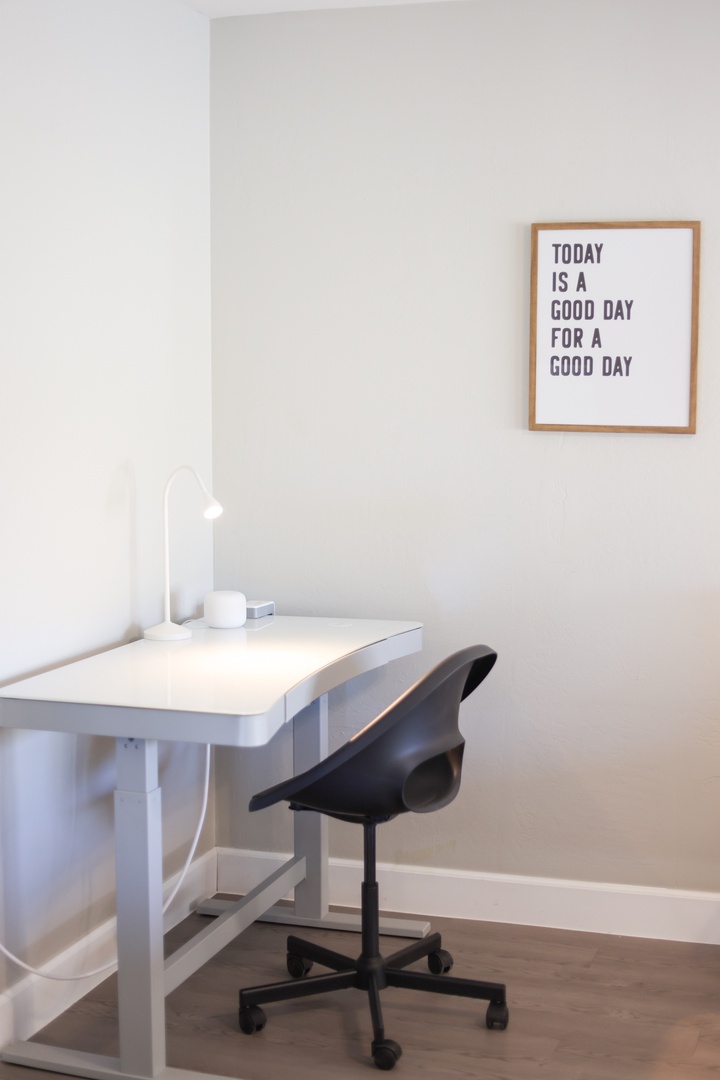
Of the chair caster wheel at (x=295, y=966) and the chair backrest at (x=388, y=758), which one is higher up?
the chair backrest at (x=388, y=758)

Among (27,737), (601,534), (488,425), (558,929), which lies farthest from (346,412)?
(558,929)

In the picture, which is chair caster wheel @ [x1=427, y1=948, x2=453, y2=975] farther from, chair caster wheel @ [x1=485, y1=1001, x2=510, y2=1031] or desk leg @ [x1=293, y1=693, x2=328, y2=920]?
desk leg @ [x1=293, y1=693, x2=328, y2=920]

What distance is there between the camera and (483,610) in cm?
308

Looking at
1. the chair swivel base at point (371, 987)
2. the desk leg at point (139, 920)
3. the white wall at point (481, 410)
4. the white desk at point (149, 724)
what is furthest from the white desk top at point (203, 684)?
the chair swivel base at point (371, 987)

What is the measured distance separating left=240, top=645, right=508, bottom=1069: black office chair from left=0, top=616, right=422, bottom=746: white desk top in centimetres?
18

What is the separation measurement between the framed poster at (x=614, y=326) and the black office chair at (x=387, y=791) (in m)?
0.87

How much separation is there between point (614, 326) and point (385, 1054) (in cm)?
191

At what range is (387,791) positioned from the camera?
7.39 feet

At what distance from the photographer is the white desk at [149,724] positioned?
80.7 inches

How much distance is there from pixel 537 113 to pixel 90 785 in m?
2.15

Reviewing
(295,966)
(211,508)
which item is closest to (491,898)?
(295,966)

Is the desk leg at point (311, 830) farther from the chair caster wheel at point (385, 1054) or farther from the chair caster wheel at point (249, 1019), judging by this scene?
the chair caster wheel at point (385, 1054)

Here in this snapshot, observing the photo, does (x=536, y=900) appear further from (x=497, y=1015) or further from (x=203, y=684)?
(x=203, y=684)

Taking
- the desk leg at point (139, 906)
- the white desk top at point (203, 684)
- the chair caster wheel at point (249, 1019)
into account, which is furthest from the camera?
the chair caster wheel at point (249, 1019)
